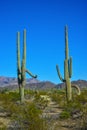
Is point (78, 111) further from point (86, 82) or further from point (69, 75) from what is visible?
point (86, 82)

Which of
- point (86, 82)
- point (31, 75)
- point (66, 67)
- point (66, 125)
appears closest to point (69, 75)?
point (66, 67)

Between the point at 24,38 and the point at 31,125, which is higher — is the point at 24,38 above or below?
above

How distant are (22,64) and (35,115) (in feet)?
36.8

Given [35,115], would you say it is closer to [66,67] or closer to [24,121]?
[24,121]

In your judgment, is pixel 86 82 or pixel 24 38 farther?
pixel 86 82

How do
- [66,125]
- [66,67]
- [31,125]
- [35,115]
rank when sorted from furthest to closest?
[66,67]
[66,125]
[35,115]
[31,125]

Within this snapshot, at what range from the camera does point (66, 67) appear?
1998 cm

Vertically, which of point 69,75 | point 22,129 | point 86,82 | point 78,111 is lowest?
point 22,129

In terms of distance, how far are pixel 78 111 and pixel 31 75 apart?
26.7 ft

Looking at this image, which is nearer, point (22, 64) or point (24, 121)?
point (24, 121)

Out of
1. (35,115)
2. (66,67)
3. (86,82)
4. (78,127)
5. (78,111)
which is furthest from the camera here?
(86,82)

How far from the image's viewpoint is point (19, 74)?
2062 cm

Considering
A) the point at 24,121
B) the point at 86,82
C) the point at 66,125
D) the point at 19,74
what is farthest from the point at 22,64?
the point at 86,82

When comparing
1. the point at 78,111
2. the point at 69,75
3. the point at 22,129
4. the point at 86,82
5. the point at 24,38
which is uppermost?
the point at 86,82
